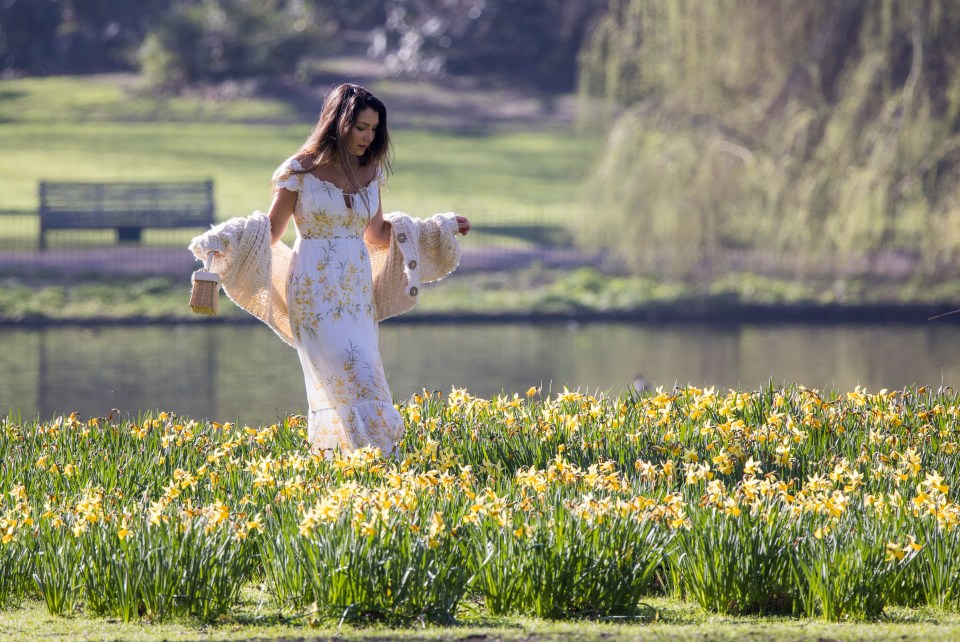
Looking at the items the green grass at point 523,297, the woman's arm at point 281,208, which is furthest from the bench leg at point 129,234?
the woman's arm at point 281,208

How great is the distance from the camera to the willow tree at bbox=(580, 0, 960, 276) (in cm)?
1755

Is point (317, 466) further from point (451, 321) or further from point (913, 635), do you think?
point (451, 321)

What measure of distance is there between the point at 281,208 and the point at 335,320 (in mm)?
573

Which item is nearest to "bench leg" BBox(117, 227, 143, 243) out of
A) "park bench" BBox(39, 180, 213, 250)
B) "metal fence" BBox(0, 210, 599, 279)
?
"park bench" BBox(39, 180, 213, 250)

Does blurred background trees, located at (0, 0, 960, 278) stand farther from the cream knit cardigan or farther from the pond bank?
the cream knit cardigan

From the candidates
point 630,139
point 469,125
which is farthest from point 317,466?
point 469,125

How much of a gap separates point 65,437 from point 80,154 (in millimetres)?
24759

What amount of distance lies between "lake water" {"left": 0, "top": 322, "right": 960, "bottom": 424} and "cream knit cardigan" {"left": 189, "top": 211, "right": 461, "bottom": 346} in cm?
397

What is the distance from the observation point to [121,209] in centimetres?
2233

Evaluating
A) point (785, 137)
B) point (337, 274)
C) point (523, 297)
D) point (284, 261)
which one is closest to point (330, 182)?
point (337, 274)

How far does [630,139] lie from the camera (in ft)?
62.9

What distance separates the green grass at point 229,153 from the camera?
27.8 meters

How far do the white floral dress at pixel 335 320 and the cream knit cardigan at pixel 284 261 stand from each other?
18cm

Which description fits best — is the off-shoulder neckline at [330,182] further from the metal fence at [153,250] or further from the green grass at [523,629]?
the metal fence at [153,250]
